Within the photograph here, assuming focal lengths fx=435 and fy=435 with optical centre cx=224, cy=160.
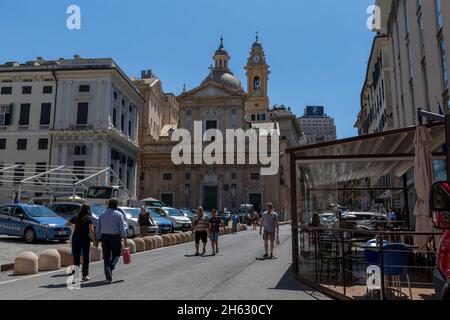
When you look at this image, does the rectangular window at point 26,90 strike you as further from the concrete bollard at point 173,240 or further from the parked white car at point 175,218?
the concrete bollard at point 173,240

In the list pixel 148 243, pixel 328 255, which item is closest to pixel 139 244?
pixel 148 243

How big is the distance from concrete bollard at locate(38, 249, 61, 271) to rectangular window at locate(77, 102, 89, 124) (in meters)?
38.3

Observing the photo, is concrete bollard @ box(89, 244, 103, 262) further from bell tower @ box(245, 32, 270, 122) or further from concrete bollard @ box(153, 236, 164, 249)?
bell tower @ box(245, 32, 270, 122)

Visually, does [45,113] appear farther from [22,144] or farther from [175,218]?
[175,218]

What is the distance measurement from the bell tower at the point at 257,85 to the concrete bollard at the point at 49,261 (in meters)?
78.5

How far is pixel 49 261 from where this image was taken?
11.5m

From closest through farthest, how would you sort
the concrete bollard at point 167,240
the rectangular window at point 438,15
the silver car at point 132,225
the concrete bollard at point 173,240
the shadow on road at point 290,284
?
the shadow on road at point 290,284 < the rectangular window at point 438,15 < the concrete bollard at point 167,240 < the concrete bollard at point 173,240 < the silver car at point 132,225

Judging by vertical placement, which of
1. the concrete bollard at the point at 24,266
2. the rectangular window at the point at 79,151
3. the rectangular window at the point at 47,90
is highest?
the rectangular window at the point at 47,90

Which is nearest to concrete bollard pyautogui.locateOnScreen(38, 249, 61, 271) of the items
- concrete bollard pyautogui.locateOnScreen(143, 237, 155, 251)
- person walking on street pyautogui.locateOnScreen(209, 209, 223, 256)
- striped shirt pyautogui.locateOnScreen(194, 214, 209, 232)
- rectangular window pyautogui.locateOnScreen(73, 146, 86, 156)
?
striped shirt pyautogui.locateOnScreen(194, 214, 209, 232)

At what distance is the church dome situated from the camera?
78875mm

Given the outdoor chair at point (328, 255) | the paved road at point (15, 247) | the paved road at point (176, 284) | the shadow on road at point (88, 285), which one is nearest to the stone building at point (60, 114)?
the paved road at point (15, 247)

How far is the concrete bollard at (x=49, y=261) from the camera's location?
453 inches

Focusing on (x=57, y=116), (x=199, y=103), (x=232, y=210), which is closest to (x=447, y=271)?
(x=57, y=116)

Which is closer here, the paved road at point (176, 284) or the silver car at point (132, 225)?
the paved road at point (176, 284)
